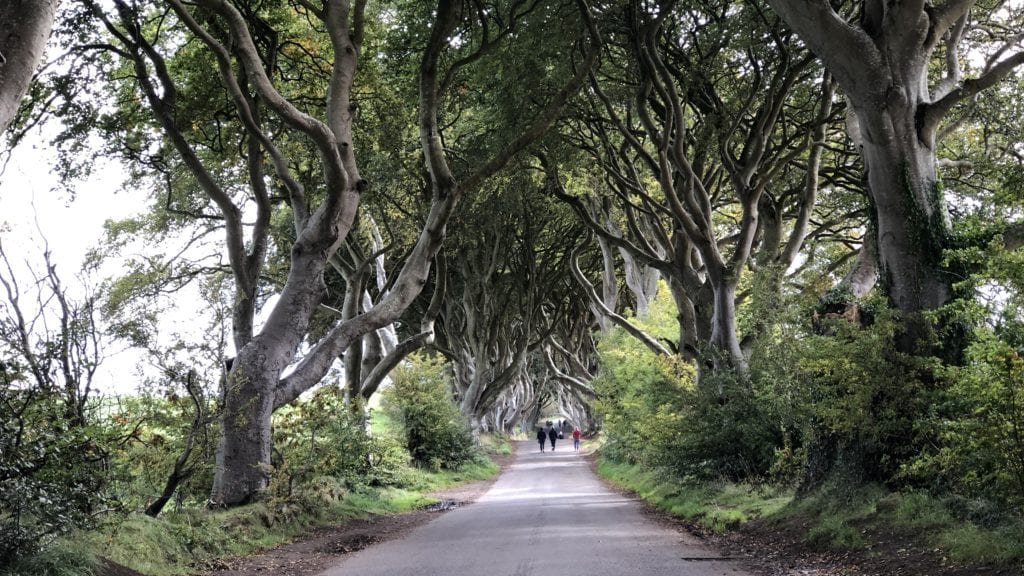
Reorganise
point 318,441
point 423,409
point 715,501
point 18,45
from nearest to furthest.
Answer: point 18,45, point 715,501, point 318,441, point 423,409

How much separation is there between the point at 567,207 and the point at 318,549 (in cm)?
1540

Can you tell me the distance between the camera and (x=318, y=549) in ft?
33.5

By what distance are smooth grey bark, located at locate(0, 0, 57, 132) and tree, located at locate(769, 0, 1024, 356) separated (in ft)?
27.2

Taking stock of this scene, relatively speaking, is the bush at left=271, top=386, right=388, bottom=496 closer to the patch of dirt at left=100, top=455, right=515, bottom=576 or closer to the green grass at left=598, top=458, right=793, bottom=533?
the patch of dirt at left=100, top=455, right=515, bottom=576

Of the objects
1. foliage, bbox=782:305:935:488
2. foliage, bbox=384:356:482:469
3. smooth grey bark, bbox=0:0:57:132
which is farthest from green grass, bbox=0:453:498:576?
foliage, bbox=384:356:482:469

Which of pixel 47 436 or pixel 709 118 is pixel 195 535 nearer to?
pixel 47 436

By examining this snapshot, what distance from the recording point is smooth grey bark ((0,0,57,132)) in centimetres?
512

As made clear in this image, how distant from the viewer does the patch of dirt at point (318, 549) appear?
851 cm

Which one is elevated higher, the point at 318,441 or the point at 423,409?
the point at 423,409

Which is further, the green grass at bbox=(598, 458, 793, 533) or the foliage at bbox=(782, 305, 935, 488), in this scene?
the green grass at bbox=(598, 458, 793, 533)

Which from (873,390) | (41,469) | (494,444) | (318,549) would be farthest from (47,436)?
(494,444)

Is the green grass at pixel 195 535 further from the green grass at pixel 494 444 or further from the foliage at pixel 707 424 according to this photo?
the green grass at pixel 494 444

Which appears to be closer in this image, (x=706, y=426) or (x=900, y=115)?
(x=900, y=115)

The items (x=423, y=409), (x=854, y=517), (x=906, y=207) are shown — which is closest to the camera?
(x=854, y=517)
